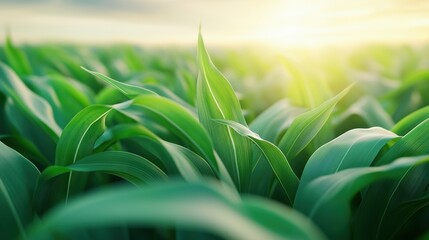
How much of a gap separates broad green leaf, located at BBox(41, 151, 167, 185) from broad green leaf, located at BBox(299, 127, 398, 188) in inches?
11.2

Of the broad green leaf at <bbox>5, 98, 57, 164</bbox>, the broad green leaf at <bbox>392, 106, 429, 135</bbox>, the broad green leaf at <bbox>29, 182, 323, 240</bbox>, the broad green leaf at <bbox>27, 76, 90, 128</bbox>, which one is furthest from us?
the broad green leaf at <bbox>27, 76, 90, 128</bbox>

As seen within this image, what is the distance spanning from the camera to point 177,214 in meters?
0.38

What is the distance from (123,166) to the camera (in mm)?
884

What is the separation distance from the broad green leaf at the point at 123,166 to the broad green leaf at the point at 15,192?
7 centimetres

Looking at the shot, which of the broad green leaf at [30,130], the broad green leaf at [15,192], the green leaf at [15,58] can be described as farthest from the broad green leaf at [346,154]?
the green leaf at [15,58]

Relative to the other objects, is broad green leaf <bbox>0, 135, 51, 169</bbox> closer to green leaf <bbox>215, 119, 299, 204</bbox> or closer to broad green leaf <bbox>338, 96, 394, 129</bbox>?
green leaf <bbox>215, 119, 299, 204</bbox>

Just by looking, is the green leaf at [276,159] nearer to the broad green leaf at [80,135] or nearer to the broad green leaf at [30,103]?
the broad green leaf at [80,135]

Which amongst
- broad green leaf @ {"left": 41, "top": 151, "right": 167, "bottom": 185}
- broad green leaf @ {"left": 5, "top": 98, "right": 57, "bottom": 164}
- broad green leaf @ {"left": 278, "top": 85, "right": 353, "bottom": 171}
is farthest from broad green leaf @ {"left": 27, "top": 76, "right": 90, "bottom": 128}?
broad green leaf @ {"left": 278, "top": 85, "right": 353, "bottom": 171}

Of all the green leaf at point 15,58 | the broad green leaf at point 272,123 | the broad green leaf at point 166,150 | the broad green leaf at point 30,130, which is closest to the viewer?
the broad green leaf at point 166,150

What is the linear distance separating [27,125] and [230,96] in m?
0.79

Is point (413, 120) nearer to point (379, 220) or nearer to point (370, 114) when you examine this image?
point (379, 220)

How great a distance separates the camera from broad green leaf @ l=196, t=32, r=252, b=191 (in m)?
0.93

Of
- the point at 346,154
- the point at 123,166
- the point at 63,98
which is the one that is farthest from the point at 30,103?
the point at 346,154

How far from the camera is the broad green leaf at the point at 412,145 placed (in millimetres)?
890
